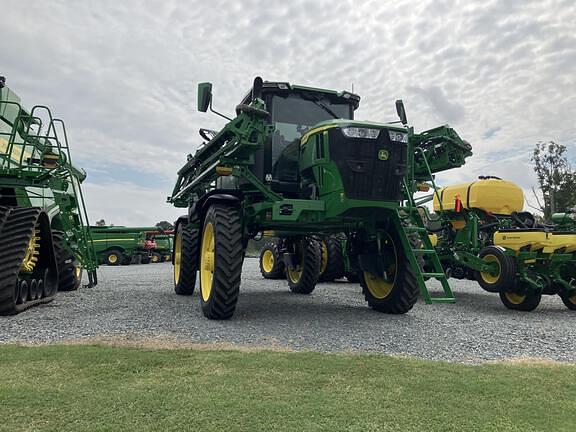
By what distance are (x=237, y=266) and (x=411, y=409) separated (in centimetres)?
336

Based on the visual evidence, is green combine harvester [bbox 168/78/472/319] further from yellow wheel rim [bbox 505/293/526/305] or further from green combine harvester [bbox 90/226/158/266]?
green combine harvester [bbox 90/226/158/266]

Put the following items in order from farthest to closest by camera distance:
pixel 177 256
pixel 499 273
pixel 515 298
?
pixel 177 256 → pixel 515 298 → pixel 499 273

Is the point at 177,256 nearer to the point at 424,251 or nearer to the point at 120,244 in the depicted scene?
the point at 424,251

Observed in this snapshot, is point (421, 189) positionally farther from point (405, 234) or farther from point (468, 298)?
point (468, 298)

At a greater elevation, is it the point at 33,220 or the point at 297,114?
the point at 297,114

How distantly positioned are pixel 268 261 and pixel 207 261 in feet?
23.9

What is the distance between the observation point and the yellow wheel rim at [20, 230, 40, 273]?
268 inches

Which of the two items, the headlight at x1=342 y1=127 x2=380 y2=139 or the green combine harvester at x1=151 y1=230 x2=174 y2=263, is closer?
the headlight at x1=342 y1=127 x2=380 y2=139

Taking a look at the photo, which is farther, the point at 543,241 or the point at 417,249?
the point at 543,241

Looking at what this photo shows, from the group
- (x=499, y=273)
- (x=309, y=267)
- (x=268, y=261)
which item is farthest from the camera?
(x=268, y=261)

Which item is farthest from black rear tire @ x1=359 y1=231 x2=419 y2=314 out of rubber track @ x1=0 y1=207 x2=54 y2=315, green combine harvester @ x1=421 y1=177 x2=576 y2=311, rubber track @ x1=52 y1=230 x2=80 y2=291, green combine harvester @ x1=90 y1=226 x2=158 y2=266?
green combine harvester @ x1=90 y1=226 x2=158 y2=266

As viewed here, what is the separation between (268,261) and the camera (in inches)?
557

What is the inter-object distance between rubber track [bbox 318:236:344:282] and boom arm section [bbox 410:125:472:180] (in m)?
4.35

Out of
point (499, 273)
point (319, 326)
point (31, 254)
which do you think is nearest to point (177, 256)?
point (31, 254)
